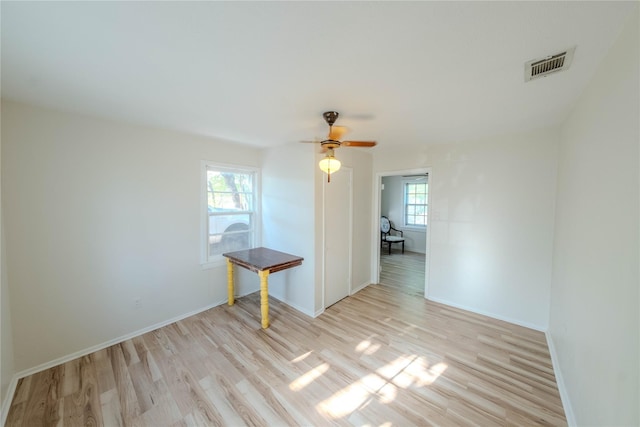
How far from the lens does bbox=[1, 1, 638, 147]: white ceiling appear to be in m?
1.03

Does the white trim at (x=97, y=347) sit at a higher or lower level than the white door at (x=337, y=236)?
lower

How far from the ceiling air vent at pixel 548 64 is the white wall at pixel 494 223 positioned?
1.64m

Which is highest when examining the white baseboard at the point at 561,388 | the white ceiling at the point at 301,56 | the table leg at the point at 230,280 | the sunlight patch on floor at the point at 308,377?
the white ceiling at the point at 301,56

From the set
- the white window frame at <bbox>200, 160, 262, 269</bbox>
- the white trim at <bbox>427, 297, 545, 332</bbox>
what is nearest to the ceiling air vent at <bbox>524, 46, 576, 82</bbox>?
the white trim at <bbox>427, 297, 545, 332</bbox>

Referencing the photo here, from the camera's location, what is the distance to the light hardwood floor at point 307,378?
1711 millimetres

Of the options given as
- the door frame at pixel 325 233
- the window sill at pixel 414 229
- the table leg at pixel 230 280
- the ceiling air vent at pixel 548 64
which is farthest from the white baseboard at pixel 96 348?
the window sill at pixel 414 229

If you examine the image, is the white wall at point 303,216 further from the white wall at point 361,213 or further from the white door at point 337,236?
the white door at point 337,236

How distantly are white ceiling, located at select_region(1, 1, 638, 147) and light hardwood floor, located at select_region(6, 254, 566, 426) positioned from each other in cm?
240

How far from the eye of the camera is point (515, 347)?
2.48 meters

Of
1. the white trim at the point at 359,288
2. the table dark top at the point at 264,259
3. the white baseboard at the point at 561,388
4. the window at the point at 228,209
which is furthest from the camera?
the white trim at the point at 359,288

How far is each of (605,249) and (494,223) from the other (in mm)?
1912

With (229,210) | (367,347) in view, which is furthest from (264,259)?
(367,347)

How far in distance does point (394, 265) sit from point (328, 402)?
4.02m

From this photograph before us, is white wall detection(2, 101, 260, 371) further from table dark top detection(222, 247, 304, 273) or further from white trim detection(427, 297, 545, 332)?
white trim detection(427, 297, 545, 332)
